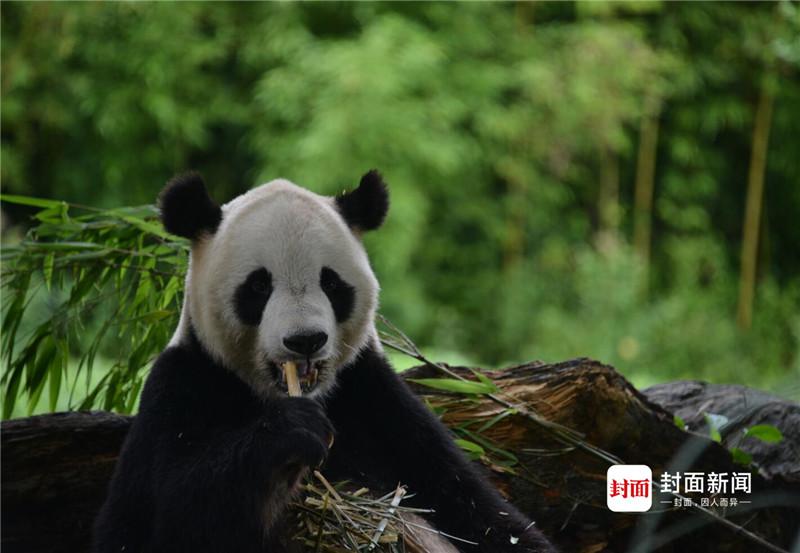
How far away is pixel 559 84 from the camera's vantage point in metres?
9.51

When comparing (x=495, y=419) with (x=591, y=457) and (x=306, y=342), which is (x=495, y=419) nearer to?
(x=591, y=457)

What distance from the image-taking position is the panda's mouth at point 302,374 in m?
2.26

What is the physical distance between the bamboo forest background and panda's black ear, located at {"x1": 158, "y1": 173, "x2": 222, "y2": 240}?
20.0ft

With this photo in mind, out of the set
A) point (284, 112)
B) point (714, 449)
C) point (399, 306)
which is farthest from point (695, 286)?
point (714, 449)

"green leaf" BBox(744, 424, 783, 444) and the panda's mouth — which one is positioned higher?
the panda's mouth

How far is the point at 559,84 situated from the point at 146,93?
3.73 meters

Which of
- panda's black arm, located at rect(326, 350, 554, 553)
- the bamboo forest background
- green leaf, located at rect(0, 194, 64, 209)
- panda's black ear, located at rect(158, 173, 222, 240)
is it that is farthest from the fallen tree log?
the bamboo forest background

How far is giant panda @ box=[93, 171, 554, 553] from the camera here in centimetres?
210

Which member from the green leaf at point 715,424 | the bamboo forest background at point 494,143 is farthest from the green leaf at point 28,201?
the bamboo forest background at point 494,143

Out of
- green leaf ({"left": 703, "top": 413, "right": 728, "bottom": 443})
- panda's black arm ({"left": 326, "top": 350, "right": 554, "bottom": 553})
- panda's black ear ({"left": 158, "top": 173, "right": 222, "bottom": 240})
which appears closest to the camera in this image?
panda's black ear ({"left": 158, "top": 173, "right": 222, "bottom": 240})

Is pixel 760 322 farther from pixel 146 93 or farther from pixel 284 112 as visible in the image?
pixel 146 93

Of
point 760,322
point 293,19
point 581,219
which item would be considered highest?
point 293,19

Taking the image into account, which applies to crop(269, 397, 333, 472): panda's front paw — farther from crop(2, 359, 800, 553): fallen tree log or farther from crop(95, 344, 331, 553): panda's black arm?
crop(2, 359, 800, 553): fallen tree log
